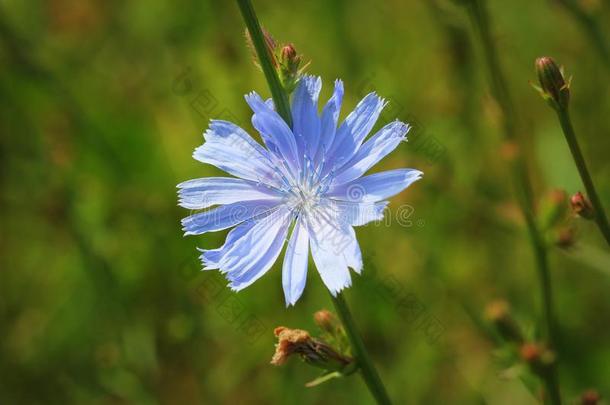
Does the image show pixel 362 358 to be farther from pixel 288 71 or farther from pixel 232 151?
pixel 288 71

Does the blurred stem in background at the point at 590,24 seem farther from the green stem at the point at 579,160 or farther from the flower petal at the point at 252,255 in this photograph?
the flower petal at the point at 252,255

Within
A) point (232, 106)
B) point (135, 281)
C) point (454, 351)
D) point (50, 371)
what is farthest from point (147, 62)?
point (454, 351)

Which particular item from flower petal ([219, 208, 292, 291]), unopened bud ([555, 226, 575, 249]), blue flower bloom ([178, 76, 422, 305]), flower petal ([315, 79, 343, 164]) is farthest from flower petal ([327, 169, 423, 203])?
unopened bud ([555, 226, 575, 249])

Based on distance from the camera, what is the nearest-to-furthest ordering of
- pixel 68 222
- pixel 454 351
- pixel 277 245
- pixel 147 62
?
pixel 277 245 → pixel 68 222 → pixel 454 351 → pixel 147 62

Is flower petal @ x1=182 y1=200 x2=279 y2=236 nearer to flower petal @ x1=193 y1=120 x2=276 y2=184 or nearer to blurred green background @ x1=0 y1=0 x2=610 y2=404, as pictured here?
flower petal @ x1=193 y1=120 x2=276 y2=184

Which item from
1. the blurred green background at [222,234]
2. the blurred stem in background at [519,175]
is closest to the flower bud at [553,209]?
the blurred stem in background at [519,175]

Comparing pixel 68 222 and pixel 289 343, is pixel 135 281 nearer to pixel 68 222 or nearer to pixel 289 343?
pixel 68 222

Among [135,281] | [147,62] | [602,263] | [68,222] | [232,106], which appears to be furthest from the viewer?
[147,62]
